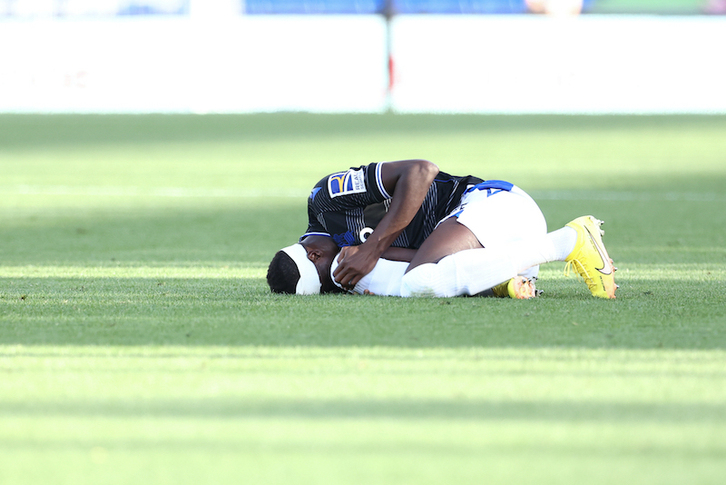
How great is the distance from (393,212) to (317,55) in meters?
13.6

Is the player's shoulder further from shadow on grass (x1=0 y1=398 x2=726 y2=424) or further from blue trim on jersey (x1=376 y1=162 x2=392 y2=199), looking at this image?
shadow on grass (x1=0 y1=398 x2=726 y2=424)

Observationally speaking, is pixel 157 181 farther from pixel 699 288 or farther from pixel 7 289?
pixel 699 288

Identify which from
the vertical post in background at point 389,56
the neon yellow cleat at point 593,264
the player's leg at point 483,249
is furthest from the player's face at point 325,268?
the vertical post in background at point 389,56

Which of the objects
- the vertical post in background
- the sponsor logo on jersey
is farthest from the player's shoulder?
the vertical post in background

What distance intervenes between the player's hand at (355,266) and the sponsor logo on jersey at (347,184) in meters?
0.21

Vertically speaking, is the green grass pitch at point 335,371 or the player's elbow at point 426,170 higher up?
the player's elbow at point 426,170

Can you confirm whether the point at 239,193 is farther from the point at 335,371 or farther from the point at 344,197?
the point at 335,371

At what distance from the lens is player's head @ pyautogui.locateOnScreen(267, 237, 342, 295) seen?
327 cm

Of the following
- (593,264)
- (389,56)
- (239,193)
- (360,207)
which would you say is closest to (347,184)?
(360,207)

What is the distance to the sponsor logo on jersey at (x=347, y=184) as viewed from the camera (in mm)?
3266

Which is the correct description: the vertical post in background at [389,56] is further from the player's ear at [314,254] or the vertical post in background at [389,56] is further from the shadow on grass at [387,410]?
the shadow on grass at [387,410]

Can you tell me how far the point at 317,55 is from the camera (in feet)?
53.8

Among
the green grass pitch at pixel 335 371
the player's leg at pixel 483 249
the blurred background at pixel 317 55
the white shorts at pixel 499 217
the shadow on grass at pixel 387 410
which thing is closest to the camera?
the green grass pitch at pixel 335 371

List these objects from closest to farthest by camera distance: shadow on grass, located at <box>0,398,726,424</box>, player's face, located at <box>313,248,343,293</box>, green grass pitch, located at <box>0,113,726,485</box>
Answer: green grass pitch, located at <box>0,113,726,485</box>, shadow on grass, located at <box>0,398,726,424</box>, player's face, located at <box>313,248,343,293</box>
